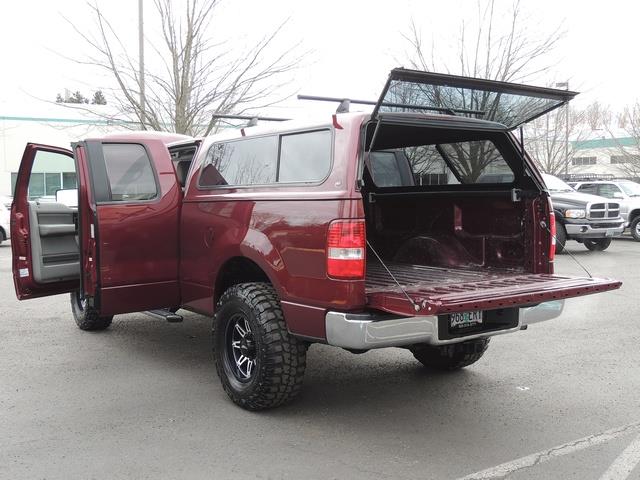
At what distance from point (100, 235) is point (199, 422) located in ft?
5.99

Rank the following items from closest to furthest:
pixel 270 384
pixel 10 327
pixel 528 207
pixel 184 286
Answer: pixel 270 384, pixel 528 207, pixel 184 286, pixel 10 327

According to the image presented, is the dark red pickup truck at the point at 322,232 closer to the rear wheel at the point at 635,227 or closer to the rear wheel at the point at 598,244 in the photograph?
the rear wheel at the point at 598,244

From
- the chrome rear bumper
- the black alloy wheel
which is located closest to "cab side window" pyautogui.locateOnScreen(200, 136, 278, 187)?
the black alloy wheel

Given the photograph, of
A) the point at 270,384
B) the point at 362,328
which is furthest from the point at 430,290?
the point at 270,384

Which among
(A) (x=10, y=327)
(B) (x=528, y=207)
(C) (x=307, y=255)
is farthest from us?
(A) (x=10, y=327)

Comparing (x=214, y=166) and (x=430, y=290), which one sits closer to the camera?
(x=430, y=290)

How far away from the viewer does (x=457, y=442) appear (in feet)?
13.3

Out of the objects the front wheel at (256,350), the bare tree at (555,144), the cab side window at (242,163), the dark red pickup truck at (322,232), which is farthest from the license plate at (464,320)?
the bare tree at (555,144)

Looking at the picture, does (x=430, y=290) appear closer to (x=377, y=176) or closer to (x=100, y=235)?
(x=377, y=176)

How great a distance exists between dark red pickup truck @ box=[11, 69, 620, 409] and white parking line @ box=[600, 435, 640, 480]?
102cm

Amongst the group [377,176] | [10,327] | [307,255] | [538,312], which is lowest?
[10,327]

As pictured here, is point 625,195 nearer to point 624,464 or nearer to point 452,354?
point 452,354

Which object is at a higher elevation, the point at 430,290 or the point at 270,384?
the point at 430,290

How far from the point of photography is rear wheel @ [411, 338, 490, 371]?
17.6 feet
